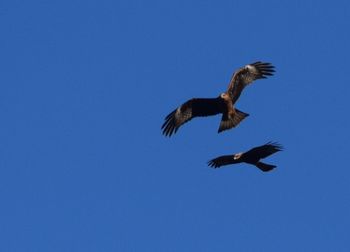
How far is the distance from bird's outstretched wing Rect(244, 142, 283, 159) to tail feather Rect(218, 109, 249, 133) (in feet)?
4.79

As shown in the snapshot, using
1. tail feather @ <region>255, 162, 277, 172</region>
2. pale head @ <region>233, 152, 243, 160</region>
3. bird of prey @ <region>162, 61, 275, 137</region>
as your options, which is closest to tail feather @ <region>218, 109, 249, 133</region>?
bird of prey @ <region>162, 61, 275, 137</region>

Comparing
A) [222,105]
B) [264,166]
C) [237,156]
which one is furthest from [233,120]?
[264,166]

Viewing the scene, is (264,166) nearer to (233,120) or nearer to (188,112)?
(233,120)

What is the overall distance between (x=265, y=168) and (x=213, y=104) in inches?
102

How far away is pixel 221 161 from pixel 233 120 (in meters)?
1.00

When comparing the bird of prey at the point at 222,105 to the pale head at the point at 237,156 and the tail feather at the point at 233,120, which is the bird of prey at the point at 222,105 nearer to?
the tail feather at the point at 233,120

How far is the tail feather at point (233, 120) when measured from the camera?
21984 mm

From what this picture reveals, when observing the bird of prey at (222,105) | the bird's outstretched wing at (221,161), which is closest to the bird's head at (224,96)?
the bird of prey at (222,105)

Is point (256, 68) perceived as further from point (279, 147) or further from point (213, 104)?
Answer: point (279, 147)

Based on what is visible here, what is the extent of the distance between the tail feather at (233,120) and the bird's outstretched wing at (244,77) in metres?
0.55

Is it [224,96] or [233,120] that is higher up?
[224,96]

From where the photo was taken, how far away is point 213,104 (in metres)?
22.5

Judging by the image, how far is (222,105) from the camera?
881 inches

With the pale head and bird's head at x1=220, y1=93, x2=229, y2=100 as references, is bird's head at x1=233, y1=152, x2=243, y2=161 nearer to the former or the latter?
the pale head
